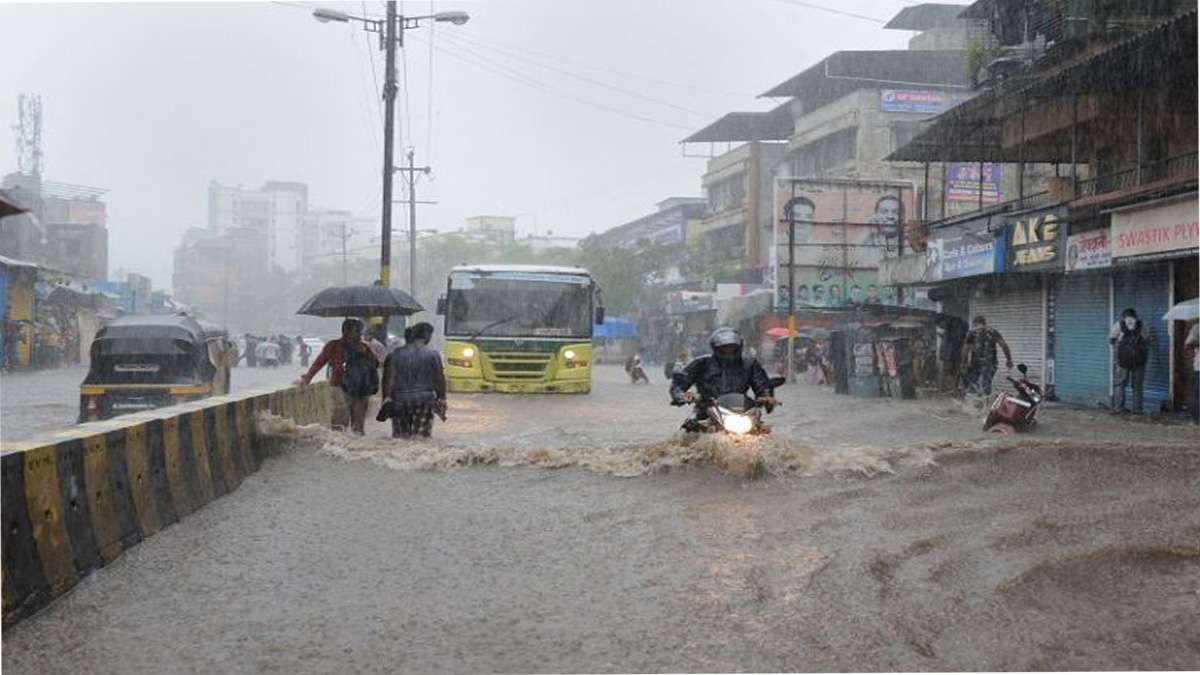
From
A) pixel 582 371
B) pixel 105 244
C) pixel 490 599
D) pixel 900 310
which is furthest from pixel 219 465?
pixel 105 244

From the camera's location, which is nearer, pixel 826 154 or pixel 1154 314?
pixel 1154 314

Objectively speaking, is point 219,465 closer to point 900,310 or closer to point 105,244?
point 900,310

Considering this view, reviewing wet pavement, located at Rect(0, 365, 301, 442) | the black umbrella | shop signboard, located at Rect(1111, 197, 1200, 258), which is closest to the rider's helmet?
wet pavement, located at Rect(0, 365, 301, 442)

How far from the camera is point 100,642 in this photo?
16.9ft

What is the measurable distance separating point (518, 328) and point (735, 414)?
12185 millimetres

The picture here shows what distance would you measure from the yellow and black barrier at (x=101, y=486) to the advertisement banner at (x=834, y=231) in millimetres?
27977

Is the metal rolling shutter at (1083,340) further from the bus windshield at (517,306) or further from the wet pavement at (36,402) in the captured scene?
the wet pavement at (36,402)

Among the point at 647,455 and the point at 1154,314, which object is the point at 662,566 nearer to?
the point at 647,455

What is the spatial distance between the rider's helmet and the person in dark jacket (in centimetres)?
319

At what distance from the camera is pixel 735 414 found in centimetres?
832

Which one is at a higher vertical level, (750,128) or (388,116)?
(750,128)

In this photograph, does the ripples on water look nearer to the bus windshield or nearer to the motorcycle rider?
the motorcycle rider

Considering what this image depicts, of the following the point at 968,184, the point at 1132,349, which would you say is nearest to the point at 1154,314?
the point at 1132,349

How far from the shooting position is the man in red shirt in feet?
38.3
